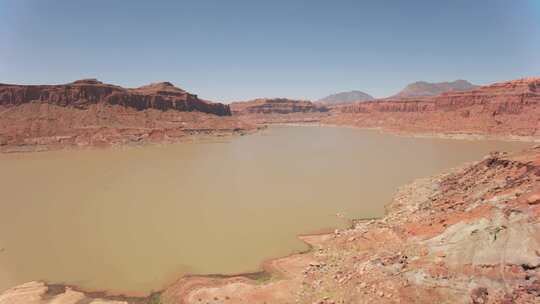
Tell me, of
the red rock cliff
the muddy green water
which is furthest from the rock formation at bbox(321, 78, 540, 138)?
the red rock cliff

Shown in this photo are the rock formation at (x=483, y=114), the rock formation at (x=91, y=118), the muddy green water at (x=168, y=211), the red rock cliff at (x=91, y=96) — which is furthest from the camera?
the rock formation at (x=483, y=114)

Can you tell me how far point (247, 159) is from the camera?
4669 cm

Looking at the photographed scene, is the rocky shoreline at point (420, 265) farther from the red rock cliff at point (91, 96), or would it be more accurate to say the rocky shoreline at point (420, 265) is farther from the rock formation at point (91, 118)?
the red rock cliff at point (91, 96)

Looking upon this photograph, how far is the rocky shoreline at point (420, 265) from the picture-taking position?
8.73 metres

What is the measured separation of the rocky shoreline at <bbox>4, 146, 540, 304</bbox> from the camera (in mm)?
8734

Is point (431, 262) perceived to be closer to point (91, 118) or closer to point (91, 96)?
point (91, 118)

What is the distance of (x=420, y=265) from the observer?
10.3 meters

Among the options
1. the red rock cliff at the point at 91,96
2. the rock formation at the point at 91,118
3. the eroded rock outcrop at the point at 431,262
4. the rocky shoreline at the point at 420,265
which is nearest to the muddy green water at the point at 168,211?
the rocky shoreline at the point at 420,265

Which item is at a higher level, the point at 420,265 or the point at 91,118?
the point at 91,118

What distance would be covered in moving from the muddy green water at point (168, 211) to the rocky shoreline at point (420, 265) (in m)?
1.32

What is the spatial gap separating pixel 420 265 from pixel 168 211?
55.5ft

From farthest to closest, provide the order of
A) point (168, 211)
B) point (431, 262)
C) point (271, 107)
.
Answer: point (271, 107), point (168, 211), point (431, 262)

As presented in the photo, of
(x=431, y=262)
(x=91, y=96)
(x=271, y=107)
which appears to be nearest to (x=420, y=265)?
(x=431, y=262)

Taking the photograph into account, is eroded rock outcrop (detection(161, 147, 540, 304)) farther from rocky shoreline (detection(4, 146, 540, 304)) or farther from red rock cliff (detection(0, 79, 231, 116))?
red rock cliff (detection(0, 79, 231, 116))
